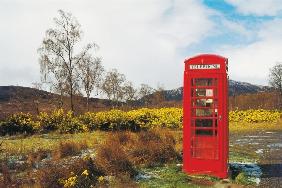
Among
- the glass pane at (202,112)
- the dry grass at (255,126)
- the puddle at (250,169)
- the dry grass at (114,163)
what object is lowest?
the puddle at (250,169)

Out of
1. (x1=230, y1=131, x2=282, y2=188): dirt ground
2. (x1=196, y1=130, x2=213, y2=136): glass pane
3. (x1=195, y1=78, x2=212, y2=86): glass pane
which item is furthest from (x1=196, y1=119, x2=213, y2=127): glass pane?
(x1=230, y1=131, x2=282, y2=188): dirt ground

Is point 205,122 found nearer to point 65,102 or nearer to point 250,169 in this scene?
point 250,169

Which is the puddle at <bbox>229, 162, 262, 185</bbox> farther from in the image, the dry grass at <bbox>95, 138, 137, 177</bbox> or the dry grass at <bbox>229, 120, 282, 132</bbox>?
the dry grass at <bbox>229, 120, 282, 132</bbox>

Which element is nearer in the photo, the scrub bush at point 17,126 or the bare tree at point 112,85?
the scrub bush at point 17,126

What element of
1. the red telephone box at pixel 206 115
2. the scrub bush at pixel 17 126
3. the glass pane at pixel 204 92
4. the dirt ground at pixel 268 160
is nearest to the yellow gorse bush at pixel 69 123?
the scrub bush at pixel 17 126

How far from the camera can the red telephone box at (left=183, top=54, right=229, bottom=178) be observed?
38.3 feet

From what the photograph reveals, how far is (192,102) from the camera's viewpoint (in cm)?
1197

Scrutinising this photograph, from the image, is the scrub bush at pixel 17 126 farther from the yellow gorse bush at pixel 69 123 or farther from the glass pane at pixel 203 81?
the glass pane at pixel 203 81

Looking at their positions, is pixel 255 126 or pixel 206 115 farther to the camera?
pixel 255 126

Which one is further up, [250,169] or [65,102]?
[65,102]

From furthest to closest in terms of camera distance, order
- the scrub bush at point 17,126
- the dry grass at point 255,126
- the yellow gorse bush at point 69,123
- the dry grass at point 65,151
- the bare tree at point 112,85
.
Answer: the bare tree at point 112,85, the dry grass at point 255,126, the yellow gorse bush at point 69,123, the scrub bush at point 17,126, the dry grass at point 65,151

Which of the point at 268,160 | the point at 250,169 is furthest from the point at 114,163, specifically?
the point at 268,160

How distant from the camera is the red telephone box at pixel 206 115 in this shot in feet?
38.3

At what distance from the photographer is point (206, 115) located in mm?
11828
